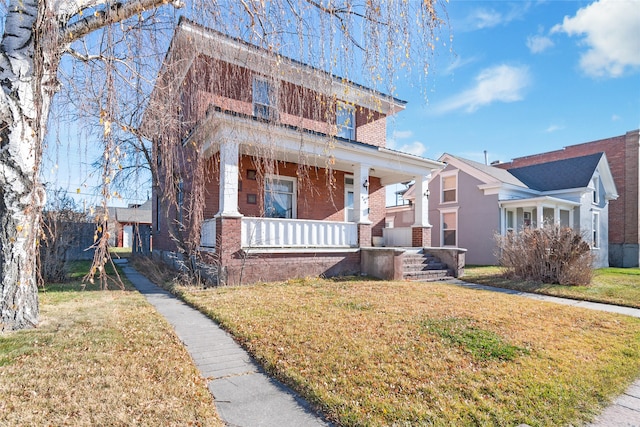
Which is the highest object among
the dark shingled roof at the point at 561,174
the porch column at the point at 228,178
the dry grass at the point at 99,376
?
the dark shingled roof at the point at 561,174

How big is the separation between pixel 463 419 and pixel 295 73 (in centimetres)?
476

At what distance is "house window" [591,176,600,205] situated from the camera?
19656 mm

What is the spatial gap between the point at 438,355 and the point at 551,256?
26.7 ft

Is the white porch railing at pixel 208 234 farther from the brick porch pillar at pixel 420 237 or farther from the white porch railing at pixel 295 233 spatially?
the brick porch pillar at pixel 420 237

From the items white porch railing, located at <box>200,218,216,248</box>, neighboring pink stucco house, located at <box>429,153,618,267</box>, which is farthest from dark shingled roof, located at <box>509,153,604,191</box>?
white porch railing, located at <box>200,218,216,248</box>

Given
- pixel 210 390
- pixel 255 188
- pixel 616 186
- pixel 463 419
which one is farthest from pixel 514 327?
pixel 616 186

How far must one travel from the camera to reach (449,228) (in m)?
19.2

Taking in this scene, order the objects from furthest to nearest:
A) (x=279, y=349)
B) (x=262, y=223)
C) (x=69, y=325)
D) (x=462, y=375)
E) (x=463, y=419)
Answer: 1. (x=262, y=223)
2. (x=69, y=325)
3. (x=279, y=349)
4. (x=462, y=375)
5. (x=463, y=419)

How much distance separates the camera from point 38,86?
9.82 feet

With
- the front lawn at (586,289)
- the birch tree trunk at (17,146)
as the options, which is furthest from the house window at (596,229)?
the birch tree trunk at (17,146)

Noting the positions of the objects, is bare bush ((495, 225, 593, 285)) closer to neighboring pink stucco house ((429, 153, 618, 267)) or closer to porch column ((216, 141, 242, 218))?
neighboring pink stucco house ((429, 153, 618, 267))

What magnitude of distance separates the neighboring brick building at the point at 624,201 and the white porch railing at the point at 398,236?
55.5 feet

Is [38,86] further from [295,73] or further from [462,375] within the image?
[462,375]

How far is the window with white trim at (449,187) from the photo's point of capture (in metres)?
19.1
